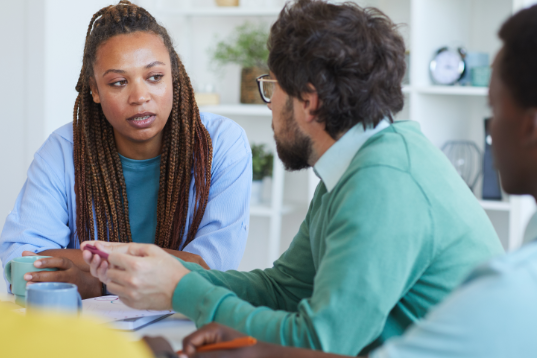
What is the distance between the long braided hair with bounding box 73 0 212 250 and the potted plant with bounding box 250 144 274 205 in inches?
49.2

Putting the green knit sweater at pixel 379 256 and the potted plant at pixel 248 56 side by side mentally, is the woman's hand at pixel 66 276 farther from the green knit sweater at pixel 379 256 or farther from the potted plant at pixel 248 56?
the potted plant at pixel 248 56

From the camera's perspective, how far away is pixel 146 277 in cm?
102

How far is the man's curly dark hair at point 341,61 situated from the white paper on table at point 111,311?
0.50 metres

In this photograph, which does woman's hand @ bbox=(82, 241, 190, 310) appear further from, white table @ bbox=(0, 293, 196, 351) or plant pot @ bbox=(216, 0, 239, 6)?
plant pot @ bbox=(216, 0, 239, 6)

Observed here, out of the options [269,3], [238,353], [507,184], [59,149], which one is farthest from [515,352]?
[269,3]

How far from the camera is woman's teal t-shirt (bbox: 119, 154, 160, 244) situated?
1638 millimetres

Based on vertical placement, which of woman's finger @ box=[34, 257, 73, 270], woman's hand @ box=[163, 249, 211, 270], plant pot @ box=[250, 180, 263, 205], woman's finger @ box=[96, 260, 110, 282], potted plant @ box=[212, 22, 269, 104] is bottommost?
plant pot @ box=[250, 180, 263, 205]

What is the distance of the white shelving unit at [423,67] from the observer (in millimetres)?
2551

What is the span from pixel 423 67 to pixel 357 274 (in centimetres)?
198

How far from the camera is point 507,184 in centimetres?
74

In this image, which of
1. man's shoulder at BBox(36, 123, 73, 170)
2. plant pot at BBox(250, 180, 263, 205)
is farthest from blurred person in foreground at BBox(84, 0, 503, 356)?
plant pot at BBox(250, 180, 263, 205)

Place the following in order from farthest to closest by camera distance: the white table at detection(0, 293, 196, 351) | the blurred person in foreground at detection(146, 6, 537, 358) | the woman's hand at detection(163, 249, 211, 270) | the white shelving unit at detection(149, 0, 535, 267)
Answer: the white shelving unit at detection(149, 0, 535, 267)
the woman's hand at detection(163, 249, 211, 270)
the white table at detection(0, 293, 196, 351)
the blurred person in foreground at detection(146, 6, 537, 358)

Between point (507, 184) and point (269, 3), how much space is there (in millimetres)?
2437

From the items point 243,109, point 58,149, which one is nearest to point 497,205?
point 243,109
